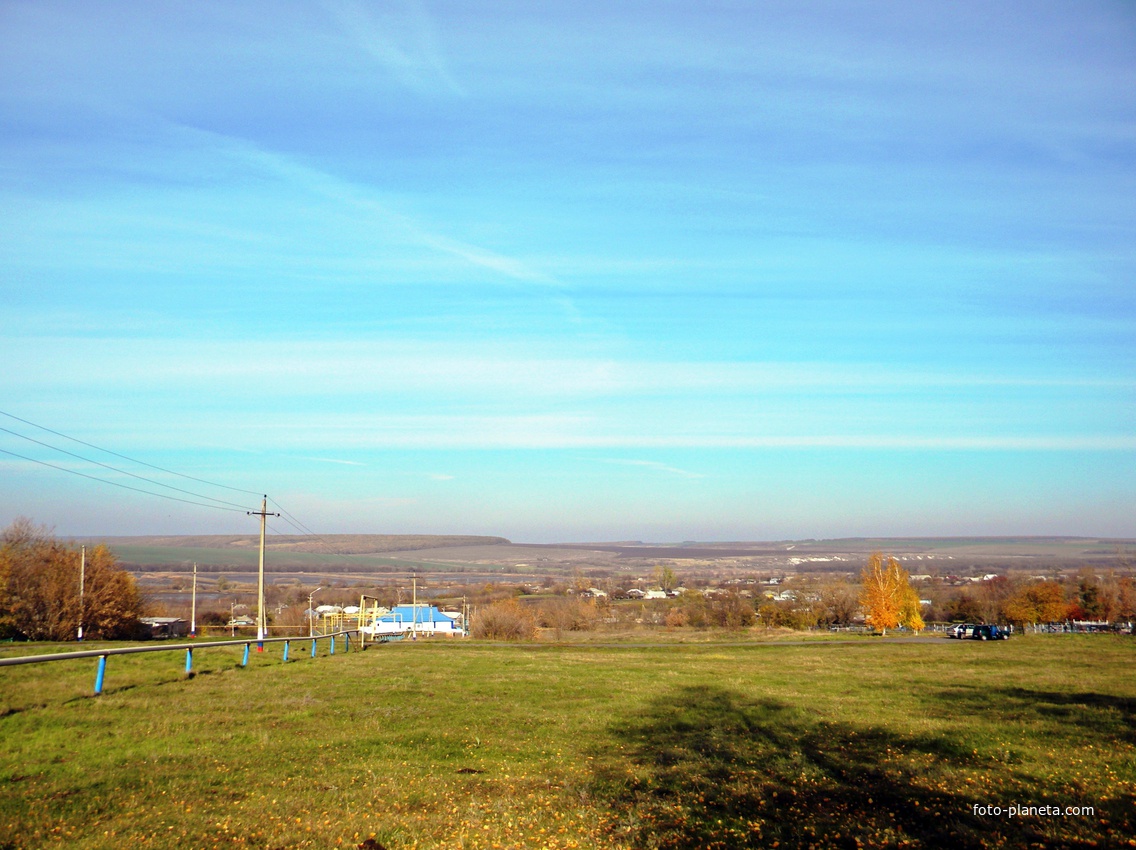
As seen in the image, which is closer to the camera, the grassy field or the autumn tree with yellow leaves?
the grassy field

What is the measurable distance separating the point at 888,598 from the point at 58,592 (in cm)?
6926

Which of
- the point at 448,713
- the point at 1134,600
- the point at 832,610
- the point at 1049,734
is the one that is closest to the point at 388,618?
the point at 832,610

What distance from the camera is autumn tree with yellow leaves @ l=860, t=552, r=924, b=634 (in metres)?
75.6

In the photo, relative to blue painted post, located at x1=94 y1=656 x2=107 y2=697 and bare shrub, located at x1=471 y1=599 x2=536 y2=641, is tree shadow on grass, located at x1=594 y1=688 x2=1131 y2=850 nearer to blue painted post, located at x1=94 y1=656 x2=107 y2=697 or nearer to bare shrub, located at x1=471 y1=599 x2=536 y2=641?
blue painted post, located at x1=94 y1=656 x2=107 y2=697

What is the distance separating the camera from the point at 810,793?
9.02 meters

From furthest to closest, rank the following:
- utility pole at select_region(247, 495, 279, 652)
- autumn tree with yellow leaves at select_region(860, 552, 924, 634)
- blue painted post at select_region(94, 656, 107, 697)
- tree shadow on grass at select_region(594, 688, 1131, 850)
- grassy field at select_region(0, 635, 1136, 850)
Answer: autumn tree with yellow leaves at select_region(860, 552, 924, 634), utility pole at select_region(247, 495, 279, 652), blue painted post at select_region(94, 656, 107, 697), grassy field at select_region(0, 635, 1136, 850), tree shadow on grass at select_region(594, 688, 1131, 850)

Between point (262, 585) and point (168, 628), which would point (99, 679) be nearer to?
point (262, 585)

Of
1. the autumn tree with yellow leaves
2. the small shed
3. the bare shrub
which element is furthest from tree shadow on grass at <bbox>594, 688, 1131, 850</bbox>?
the autumn tree with yellow leaves

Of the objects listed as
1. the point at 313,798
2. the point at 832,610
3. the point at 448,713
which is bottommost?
the point at 832,610

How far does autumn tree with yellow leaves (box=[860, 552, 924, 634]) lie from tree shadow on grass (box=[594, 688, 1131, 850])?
6697cm

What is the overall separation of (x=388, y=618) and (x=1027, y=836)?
82632 millimetres

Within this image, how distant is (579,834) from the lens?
7488 millimetres

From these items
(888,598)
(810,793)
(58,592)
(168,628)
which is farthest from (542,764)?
(888,598)

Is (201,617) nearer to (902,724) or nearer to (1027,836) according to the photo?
(902,724)
